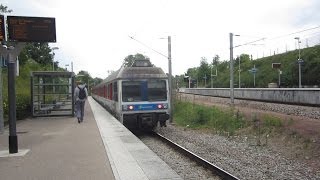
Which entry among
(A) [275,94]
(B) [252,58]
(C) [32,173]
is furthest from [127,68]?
(B) [252,58]

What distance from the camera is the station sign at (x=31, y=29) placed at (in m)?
15.1

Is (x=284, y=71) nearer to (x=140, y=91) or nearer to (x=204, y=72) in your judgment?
(x=204, y=72)

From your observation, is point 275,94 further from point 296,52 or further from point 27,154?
point 296,52

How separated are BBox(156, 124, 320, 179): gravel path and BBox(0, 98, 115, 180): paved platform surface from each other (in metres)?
3.07

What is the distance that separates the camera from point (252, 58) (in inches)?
3684

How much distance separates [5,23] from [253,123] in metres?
11.7

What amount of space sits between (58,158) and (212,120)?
1570 cm

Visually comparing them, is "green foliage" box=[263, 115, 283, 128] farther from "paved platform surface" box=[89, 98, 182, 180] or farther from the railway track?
"paved platform surface" box=[89, 98, 182, 180]

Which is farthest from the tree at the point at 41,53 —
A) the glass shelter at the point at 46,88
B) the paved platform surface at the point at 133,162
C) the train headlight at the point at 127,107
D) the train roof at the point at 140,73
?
the paved platform surface at the point at 133,162

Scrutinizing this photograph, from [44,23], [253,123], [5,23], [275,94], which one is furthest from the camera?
[275,94]

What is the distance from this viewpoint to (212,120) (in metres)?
25.3

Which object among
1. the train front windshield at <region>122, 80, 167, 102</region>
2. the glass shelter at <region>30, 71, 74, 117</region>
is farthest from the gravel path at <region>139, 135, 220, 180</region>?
the glass shelter at <region>30, 71, 74, 117</region>

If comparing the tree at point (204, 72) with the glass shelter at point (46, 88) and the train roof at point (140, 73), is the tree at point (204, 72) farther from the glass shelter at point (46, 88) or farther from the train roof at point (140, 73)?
the train roof at point (140, 73)

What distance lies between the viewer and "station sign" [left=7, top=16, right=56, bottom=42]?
595 inches
